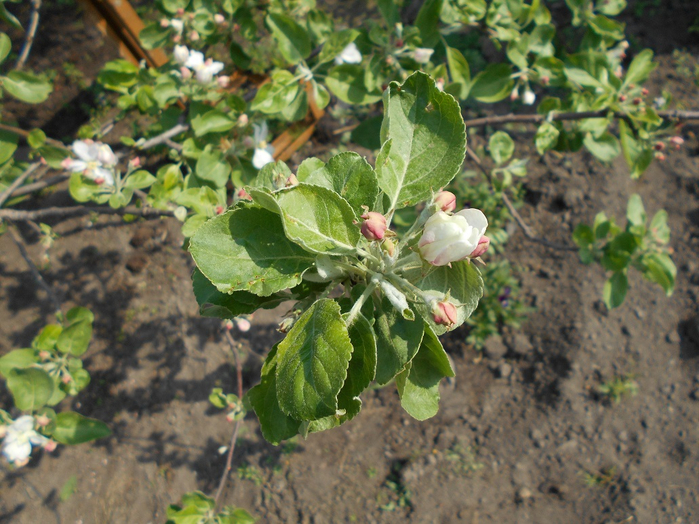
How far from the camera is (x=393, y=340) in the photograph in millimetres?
900

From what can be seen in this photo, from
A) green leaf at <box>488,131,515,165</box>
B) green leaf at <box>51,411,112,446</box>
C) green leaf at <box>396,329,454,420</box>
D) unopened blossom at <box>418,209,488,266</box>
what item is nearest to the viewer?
unopened blossom at <box>418,209,488,266</box>

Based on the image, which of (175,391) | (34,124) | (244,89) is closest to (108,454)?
(175,391)

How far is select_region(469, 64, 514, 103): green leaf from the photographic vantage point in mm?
1841

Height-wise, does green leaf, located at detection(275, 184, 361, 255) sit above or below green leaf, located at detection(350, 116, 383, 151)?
above

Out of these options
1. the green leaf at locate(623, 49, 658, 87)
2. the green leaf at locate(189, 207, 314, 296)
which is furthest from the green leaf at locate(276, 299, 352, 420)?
the green leaf at locate(623, 49, 658, 87)

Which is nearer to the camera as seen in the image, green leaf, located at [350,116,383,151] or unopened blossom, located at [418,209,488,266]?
unopened blossom, located at [418,209,488,266]

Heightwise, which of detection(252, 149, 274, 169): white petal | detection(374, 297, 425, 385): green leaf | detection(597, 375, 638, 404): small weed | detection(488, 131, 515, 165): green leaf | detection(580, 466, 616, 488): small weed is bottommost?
detection(580, 466, 616, 488): small weed

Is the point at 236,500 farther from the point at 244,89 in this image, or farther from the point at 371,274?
the point at 244,89

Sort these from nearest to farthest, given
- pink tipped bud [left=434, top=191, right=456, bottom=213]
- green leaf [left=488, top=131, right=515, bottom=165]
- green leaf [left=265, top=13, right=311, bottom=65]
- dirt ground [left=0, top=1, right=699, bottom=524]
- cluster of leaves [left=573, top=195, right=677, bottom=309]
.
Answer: pink tipped bud [left=434, top=191, right=456, bottom=213] → green leaf [left=265, top=13, right=311, bottom=65] → cluster of leaves [left=573, top=195, right=677, bottom=309] → green leaf [left=488, top=131, right=515, bottom=165] → dirt ground [left=0, top=1, right=699, bottom=524]

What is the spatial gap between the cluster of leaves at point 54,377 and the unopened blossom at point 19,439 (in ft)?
0.16

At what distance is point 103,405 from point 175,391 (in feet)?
1.57

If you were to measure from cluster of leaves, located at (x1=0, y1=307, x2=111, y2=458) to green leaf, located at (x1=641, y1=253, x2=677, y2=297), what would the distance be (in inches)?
92.2

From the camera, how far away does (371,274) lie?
0.93m

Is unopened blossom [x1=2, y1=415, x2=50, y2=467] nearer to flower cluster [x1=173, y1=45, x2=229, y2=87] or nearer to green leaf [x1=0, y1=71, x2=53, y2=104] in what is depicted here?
green leaf [x1=0, y1=71, x2=53, y2=104]
